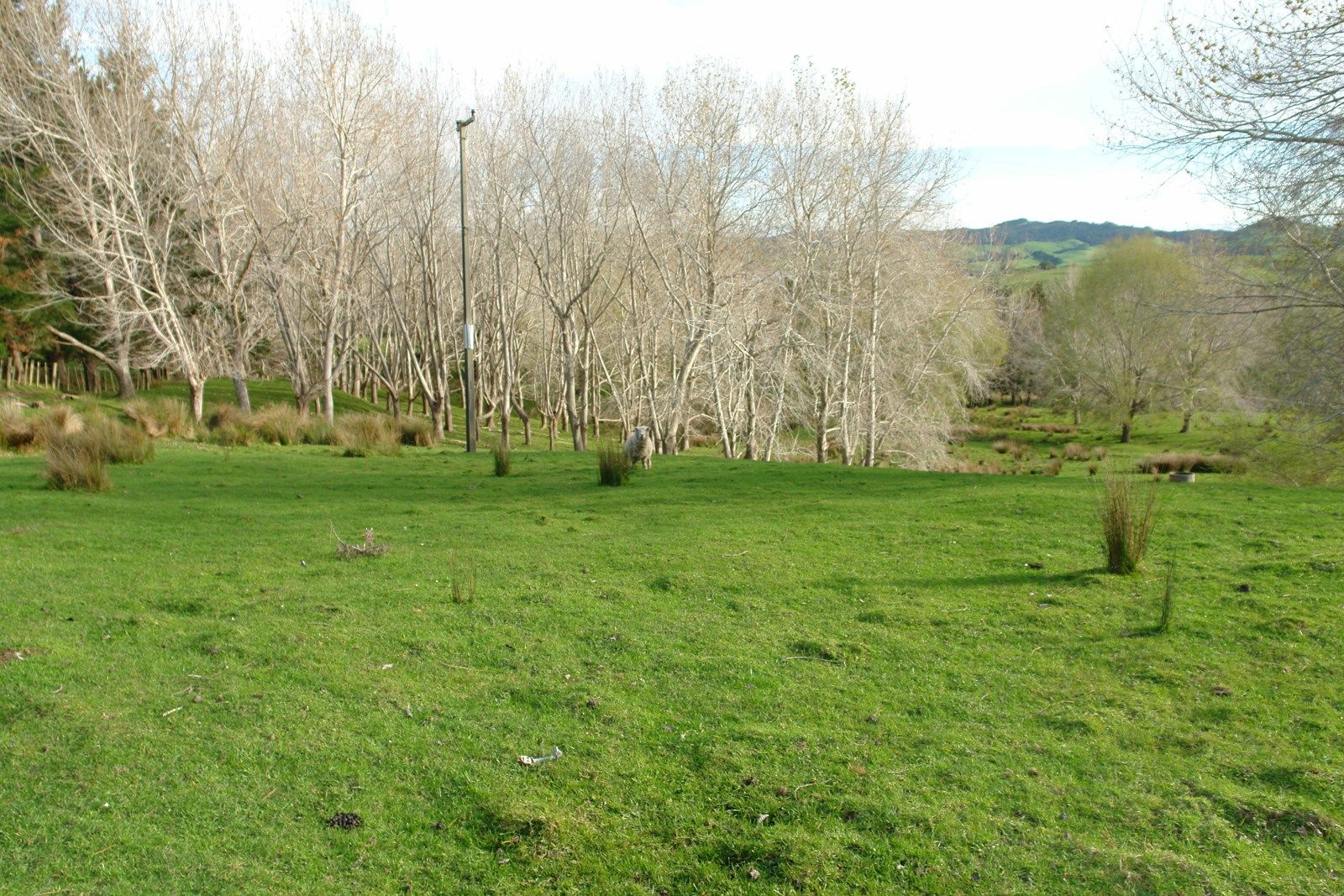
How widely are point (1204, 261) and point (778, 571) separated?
12901mm

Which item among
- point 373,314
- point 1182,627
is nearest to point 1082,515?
point 1182,627

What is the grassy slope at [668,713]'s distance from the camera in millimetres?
3262

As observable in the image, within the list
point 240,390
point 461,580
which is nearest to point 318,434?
point 240,390

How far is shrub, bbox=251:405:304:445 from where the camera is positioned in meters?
18.2

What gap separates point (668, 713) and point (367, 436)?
50.0ft

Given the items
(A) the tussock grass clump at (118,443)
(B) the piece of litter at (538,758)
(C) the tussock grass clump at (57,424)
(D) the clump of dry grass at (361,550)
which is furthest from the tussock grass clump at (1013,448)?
(B) the piece of litter at (538,758)

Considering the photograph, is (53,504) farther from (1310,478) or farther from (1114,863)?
(1310,478)

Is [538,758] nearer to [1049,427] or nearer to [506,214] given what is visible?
[506,214]

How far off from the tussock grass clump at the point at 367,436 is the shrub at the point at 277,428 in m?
0.83

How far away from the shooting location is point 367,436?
1819 cm

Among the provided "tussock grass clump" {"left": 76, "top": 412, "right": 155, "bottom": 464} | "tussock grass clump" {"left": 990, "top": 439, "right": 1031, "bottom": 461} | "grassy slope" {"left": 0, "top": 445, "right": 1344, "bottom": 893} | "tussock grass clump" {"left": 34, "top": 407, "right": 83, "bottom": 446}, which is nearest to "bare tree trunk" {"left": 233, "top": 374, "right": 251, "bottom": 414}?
"tussock grass clump" {"left": 34, "top": 407, "right": 83, "bottom": 446}

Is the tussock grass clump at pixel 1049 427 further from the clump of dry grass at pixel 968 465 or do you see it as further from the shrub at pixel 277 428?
the shrub at pixel 277 428

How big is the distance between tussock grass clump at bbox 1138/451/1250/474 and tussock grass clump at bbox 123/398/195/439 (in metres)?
24.2

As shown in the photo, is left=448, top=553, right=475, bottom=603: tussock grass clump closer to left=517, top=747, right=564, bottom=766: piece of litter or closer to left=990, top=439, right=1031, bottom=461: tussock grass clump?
left=517, top=747, right=564, bottom=766: piece of litter
